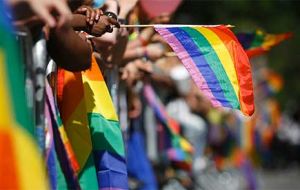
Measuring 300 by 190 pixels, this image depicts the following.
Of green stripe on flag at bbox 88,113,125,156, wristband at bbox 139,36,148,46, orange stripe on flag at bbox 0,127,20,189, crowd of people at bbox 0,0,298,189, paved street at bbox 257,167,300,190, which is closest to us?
orange stripe on flag at bbox 0,127,20,189

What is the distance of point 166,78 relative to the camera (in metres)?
8.55

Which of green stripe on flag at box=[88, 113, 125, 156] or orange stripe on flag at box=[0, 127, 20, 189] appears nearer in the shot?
orange stripe on flag at box=[0, 127, 20, 189]

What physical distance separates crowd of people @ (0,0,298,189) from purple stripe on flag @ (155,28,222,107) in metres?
0.22

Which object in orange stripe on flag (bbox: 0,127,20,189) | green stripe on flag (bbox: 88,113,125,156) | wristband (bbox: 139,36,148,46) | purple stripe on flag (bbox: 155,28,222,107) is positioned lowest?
wristband (bbox: 139,36,148,46)

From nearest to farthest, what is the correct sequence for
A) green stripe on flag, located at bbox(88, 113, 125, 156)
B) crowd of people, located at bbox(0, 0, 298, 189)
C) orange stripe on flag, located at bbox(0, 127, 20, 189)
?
orange stripe on flag, located at bbox(0, 127, 20, 189) < crowd of people, located at bbox(0, 0, 298, 189) < green stripe on flag, located at bbox(88, 113, 125, 156)

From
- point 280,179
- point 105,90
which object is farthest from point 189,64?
point 280,179

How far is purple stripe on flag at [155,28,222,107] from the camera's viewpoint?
4488 mm

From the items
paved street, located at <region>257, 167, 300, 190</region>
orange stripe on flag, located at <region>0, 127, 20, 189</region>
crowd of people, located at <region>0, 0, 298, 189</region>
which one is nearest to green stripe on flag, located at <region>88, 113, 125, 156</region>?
crowd of people, located at <region>0, 0, 298, 189</region>

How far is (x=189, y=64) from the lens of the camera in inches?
180

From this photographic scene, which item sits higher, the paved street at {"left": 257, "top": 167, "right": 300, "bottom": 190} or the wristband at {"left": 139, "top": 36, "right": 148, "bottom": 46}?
the wristband at {"left": 139, "top": 36, "right": 148, "bottom": 46}

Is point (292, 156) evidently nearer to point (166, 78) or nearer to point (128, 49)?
point (166, 78)

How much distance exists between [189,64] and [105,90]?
0.45 m

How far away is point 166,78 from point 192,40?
3912 millimetres

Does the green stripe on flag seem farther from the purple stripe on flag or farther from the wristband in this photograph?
the wristband
